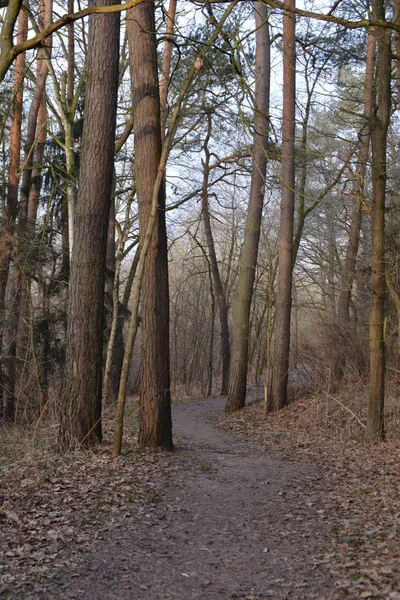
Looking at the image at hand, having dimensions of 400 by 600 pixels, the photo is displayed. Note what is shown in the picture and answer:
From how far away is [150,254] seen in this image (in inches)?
368

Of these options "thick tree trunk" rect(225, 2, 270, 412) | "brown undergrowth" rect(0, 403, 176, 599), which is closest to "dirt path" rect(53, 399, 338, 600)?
"brown undergrowth" rect(0, 403, 176, 599)

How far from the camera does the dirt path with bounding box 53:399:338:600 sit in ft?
15.3

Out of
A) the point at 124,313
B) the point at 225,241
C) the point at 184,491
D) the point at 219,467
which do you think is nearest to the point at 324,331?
the point at 124,313

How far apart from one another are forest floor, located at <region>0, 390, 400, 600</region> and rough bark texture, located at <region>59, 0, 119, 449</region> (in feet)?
2.09

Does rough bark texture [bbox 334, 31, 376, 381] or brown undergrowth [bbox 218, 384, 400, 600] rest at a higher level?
rough bark texture [bbox 334, 31, 376, 381]

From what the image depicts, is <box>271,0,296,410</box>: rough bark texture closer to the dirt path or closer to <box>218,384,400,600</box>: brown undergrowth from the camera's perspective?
<box>218,384,400,600</box>: brown undergrowth

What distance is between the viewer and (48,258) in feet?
54.3

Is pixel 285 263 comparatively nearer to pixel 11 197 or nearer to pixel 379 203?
pixel 379 203

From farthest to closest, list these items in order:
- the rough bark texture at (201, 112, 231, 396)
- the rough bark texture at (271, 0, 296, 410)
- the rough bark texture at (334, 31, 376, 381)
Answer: the rough bark texture at (201, 112, 231, 396) < the rough bark texture at (271, 0, 296, 410) < the rough bark texture at (334, 31, 376, 381)

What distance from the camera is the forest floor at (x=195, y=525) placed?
184 inches

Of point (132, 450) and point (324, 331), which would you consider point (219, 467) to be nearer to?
point (132, 450)

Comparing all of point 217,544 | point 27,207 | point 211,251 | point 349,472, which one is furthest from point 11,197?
point 217,544

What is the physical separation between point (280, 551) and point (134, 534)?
1.30m

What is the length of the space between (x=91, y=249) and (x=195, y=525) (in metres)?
4.39
